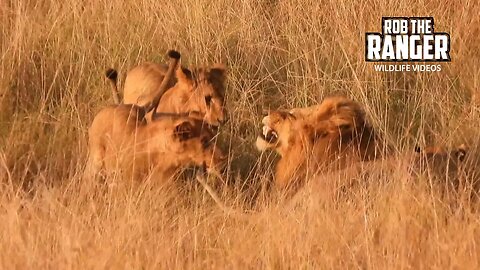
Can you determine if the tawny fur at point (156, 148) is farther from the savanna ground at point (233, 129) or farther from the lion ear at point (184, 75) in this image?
the lion ear at point (184, 75)

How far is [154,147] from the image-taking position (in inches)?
154

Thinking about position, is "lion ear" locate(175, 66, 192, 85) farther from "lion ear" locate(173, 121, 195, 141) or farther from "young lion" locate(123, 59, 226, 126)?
"lion ear" locate(173, 121, 195, 141)

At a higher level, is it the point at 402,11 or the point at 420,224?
the point at 402,11

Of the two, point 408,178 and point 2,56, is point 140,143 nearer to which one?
point 408,178

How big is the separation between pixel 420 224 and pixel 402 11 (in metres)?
2.24

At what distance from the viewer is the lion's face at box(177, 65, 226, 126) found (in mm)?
4352

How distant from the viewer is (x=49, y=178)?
4.02 meters

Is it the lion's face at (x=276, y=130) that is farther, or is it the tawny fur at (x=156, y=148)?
the lion's face at (x=276, y=130)

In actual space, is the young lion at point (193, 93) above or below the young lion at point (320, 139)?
above

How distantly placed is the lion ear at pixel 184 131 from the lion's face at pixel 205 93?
41cm

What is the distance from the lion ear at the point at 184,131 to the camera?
3865mm

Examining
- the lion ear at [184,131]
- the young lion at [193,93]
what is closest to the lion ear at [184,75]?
the young lion at [193,93]

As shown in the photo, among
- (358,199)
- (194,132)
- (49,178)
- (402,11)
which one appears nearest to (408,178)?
(358,199)

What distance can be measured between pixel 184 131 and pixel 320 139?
1.76 ft
